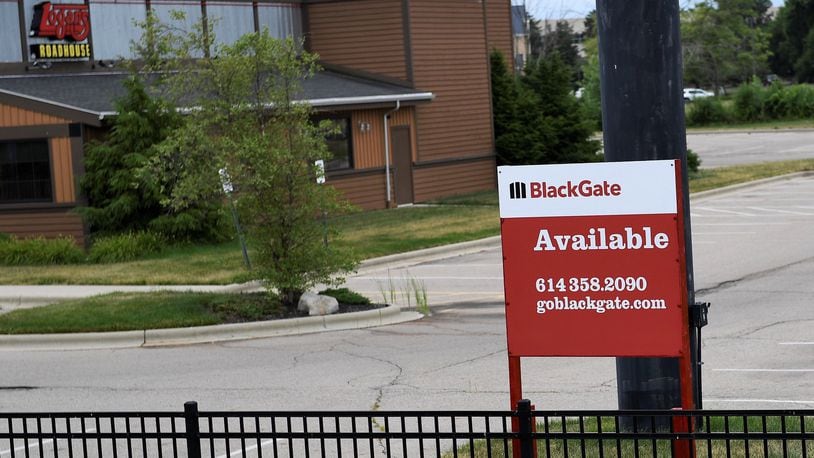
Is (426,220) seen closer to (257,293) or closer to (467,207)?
(467,207)

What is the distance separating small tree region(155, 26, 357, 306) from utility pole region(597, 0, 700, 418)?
29.6 feet

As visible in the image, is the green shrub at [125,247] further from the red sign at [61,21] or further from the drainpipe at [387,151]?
the drainpipe at [387,151]

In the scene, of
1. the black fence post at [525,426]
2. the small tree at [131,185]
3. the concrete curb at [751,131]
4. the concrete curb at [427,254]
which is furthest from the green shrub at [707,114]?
the black fence post at [525,426]

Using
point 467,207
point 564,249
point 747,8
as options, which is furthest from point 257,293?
point 747,8

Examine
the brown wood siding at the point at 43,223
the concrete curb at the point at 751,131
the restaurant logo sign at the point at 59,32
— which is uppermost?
the restaurant logo sign at the point at 59,32

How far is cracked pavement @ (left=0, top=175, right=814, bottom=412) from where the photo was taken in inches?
478

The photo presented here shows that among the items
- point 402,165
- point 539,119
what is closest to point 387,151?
point 402,165

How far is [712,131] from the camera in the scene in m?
64.5

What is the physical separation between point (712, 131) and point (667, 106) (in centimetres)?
5752

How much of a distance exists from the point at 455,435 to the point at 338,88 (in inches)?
1065

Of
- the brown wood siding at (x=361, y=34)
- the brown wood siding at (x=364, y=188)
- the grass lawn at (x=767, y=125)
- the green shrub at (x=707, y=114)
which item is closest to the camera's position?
the brown wood siding at (x=364, y=188)

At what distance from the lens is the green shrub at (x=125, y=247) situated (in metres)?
25.1

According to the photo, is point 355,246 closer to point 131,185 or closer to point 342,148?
point 131,185

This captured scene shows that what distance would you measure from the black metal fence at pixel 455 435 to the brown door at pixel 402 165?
22.4m
